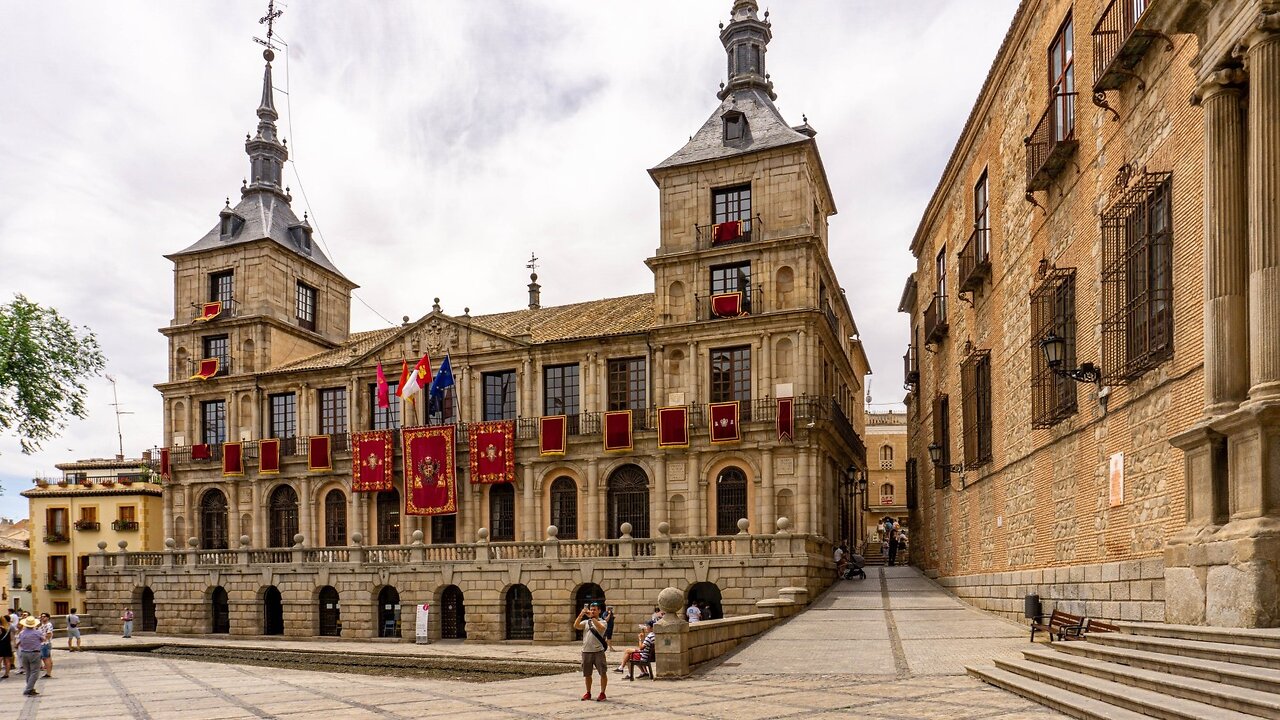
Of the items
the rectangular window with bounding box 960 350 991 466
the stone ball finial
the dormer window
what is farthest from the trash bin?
the dormer window

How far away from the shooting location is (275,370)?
45.1m

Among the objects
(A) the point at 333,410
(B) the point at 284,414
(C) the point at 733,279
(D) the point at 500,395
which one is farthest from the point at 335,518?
(C) the point at 733,279

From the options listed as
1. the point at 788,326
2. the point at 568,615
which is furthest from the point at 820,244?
the point at 568,615

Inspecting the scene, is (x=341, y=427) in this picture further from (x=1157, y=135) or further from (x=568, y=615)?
(x=1157, y=135)

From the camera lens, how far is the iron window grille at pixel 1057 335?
57.3 ft

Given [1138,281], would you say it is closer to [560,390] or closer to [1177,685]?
[1177,685]

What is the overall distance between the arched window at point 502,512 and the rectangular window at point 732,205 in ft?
44.5

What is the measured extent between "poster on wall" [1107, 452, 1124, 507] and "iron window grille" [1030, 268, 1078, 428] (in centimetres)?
197

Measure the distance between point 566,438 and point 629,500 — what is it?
3.42m

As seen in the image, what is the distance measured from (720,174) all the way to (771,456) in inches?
429

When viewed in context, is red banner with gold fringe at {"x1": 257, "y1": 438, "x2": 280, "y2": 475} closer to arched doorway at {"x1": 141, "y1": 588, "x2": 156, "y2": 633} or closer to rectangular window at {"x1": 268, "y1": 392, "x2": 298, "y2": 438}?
rectangular window at {"x1": 268, "y1": 392, "x2": 298, "y2": 438}

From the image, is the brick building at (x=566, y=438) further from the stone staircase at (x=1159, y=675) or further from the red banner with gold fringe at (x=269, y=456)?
the stone staircase at (x=1159, y=675)

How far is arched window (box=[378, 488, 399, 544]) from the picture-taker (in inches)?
1634

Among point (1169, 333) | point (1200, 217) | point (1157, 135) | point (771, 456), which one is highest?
point (1157, 135)
